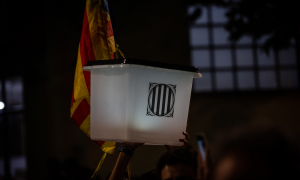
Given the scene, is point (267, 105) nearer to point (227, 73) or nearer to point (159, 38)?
point (227, 73)

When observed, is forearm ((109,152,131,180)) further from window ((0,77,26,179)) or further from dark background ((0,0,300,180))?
window ((0,77,26,179))

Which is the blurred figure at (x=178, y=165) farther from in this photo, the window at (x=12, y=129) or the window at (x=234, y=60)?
the window at (x=12, y=129)

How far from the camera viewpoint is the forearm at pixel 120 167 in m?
1.64

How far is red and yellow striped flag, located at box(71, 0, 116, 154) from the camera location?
196cm

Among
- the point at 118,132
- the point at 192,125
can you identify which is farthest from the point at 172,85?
the point at 192,125

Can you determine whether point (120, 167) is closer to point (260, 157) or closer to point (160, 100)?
point (160, 100)

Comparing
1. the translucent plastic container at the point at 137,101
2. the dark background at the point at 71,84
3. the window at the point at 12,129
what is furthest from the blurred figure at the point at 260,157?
the window at the point at 12,129

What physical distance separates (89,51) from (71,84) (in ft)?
13.4

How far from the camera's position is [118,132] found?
147 centimetres

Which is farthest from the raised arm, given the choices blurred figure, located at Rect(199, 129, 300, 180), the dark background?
the dark background

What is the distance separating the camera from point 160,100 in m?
1.50

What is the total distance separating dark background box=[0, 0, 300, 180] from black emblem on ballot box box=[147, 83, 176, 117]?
Result: 438cm

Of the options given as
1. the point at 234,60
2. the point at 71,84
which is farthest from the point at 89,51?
the point at 234,60

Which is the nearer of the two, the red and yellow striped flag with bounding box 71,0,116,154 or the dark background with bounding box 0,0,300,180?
the red and yellow striped flag with bounding box 71,0,116,154
